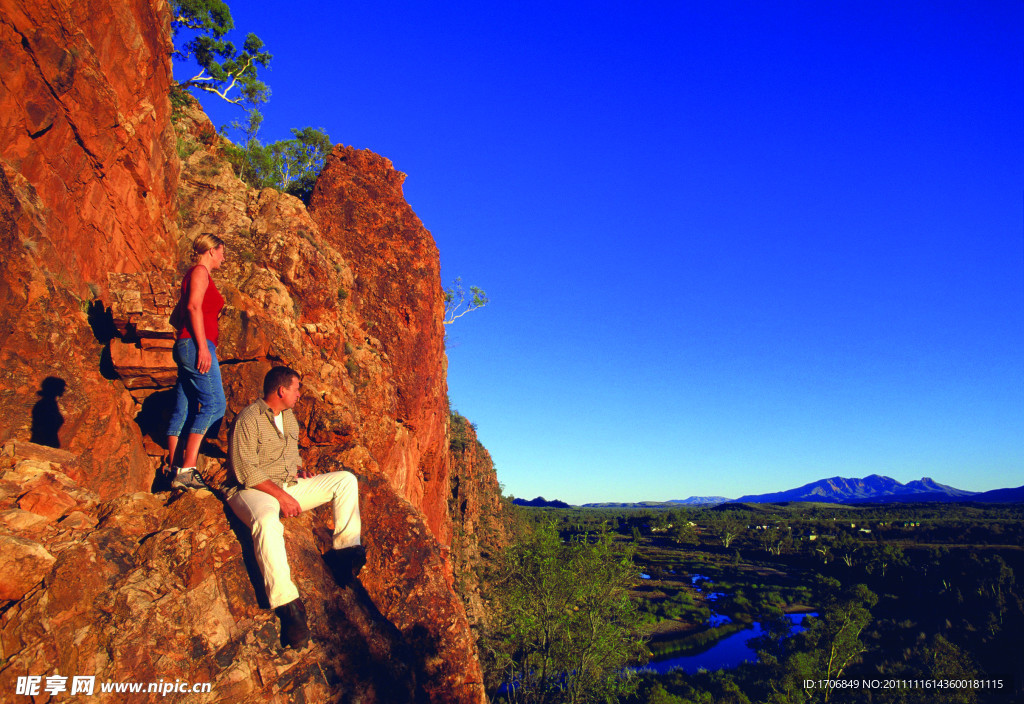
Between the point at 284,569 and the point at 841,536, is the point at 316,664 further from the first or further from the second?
the point at 841,536

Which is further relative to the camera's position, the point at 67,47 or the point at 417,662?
the point at 67,47

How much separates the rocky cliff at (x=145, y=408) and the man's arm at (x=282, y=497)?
0.56 meters

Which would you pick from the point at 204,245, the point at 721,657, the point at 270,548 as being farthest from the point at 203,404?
the point at 721,657

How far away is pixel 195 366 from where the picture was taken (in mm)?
5879

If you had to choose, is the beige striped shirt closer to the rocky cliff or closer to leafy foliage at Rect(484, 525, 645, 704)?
the rocky cliff

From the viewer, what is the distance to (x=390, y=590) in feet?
23.3

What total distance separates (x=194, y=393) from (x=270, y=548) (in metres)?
2.65

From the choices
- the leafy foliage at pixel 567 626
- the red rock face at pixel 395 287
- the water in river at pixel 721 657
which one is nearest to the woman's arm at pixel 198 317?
the red rock face at pixel 395 287

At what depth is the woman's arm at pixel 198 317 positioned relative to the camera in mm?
5781

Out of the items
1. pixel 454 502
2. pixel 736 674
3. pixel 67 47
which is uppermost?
pixel 67 47

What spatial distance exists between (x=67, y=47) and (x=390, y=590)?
992 cm

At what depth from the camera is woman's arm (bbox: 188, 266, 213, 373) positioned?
578 cm

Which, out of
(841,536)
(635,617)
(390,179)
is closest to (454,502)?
(635,617)

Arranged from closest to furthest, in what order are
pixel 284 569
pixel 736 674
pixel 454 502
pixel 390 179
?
pixel 284 569 → pixel 390 179 → pixel 454 502 → pixel 736 674
